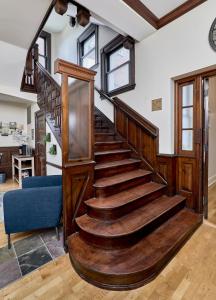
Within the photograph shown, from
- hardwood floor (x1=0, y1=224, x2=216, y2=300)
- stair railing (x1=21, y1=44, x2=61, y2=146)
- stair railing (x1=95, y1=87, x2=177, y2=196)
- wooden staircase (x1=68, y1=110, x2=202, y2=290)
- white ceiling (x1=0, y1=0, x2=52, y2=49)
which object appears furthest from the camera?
stair railing (x1=21, y1=44, x2=61, y2=146)

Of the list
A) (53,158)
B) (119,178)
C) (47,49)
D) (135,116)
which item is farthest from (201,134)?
(47,49)

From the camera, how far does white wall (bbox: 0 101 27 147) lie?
538 centimetres

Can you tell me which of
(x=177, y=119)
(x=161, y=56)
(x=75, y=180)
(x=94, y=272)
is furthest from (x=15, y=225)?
(x=161, y=56)

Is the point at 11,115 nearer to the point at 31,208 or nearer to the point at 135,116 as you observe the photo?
the point at 135,116

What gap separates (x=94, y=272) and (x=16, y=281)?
29.2 inches

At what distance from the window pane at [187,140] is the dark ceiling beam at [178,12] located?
1.75 metres

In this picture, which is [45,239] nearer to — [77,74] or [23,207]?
[23,207]

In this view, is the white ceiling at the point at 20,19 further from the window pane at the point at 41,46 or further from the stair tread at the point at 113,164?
the window pane at the point at 41,46

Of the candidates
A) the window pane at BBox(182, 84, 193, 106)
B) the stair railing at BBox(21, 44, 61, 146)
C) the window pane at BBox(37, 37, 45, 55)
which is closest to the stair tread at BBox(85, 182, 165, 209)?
the window pane at BBox(182, 84, 193, 106)

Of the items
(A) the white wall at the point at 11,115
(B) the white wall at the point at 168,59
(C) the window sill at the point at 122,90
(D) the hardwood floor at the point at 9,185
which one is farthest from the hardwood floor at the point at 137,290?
(A) the white wall at the point at 11,115

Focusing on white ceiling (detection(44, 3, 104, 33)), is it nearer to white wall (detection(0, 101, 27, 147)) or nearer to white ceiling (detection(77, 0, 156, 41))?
white wall (detection(0, 101, 27, 147))

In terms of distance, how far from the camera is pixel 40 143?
473 centimetres

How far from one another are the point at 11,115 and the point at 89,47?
3.31 m

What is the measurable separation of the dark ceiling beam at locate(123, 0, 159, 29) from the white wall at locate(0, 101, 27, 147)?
465 cm
